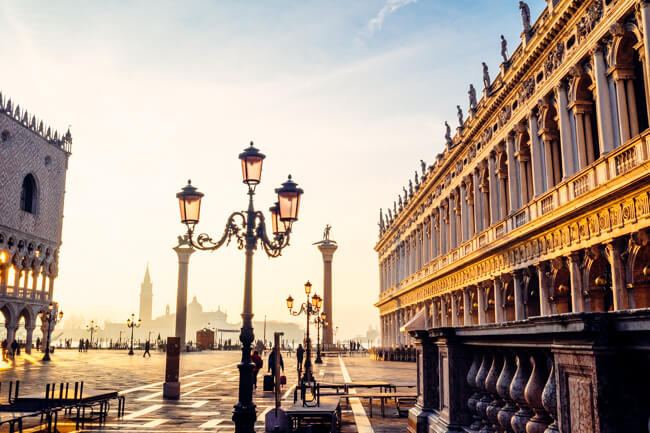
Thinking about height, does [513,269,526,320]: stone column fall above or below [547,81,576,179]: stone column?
below

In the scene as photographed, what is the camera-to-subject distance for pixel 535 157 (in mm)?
21922

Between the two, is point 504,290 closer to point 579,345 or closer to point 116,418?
point 116,418

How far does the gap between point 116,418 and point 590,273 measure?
13.8 metres

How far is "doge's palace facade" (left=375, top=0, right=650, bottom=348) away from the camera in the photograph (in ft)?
50.5

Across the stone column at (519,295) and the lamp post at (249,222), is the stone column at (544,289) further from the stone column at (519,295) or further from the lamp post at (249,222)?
the lamp post at (249,222)

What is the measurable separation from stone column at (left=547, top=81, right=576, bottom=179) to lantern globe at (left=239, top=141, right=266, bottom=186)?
13.1 meters

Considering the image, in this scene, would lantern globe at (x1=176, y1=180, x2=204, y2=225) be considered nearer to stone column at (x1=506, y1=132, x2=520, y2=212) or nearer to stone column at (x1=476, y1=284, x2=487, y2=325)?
stone column at (x1=506, y1=132, x2=520, y2=212)

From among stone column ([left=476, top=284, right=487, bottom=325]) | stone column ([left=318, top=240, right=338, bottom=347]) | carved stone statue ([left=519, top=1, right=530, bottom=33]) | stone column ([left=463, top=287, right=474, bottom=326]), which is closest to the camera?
carved stone statue ([left=519, top=1, right=530, bottom=33])

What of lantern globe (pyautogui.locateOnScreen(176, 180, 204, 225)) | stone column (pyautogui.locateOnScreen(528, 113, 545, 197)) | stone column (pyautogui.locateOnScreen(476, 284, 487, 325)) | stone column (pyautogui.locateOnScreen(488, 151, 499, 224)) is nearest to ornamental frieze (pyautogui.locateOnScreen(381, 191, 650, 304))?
stone column (pyautogui.locateOnScreen(476, 284, 487, 325))

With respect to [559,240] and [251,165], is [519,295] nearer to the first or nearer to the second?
[559,240]

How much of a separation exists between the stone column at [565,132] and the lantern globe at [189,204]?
13.8 meters

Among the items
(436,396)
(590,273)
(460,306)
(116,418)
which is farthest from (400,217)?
(436,396)

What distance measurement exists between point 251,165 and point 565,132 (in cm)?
1381

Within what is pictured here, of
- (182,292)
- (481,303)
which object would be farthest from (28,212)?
(481,303)
